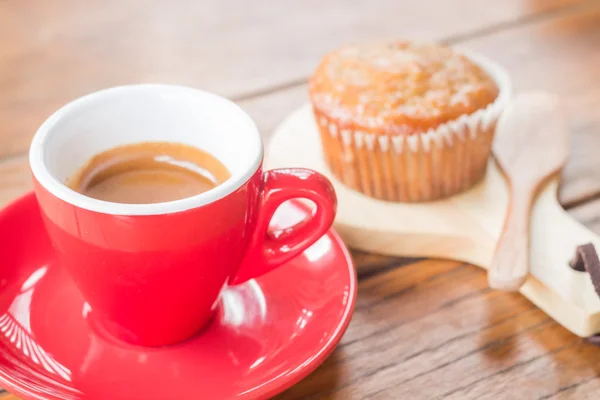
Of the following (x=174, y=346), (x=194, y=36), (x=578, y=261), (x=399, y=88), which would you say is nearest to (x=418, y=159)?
(x=399, y=88)

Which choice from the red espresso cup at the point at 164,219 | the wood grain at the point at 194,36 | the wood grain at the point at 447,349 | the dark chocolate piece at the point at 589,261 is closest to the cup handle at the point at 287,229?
the red espresso cup at the point at 164,219

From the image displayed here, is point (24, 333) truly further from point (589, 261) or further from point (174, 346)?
point (589, 261)

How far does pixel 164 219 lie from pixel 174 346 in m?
0.15

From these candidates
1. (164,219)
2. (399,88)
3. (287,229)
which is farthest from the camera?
(399,88)

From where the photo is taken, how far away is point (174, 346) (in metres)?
0.63

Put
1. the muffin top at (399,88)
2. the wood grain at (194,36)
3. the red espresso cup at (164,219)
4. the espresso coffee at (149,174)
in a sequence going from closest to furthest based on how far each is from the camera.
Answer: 1. the red espresso cup at (164,219)
2. the espresso coffee at (149,174)
3. the muffin top at (399,88)
4. the wood grain at (194,36)

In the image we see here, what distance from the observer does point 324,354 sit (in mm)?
586

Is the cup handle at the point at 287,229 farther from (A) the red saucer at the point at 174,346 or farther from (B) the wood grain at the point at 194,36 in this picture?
(B) the wood grain at the point at 194,36

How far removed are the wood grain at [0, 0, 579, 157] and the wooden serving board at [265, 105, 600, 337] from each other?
255 mm

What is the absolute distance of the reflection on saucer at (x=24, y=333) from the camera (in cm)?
59

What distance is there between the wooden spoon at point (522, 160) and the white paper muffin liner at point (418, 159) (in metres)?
0.04

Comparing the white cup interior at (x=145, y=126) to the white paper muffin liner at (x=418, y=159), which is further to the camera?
the white paper muffin liner at (x=418, y=159)

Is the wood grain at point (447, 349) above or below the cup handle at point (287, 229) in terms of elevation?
below

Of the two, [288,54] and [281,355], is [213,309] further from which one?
[288,54]
